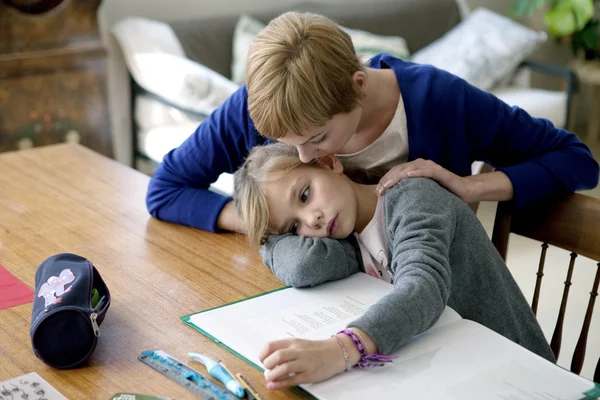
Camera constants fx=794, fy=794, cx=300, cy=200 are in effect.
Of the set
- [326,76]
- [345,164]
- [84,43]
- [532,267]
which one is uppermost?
[326,76]

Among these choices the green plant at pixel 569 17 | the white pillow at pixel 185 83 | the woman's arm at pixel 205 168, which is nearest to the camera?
the woman's arm at pixel 205 168

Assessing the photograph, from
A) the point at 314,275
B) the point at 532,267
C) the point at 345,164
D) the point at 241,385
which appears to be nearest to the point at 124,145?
the point at 532,267

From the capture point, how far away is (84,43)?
10.6 ft

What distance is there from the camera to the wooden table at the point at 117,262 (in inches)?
42.9

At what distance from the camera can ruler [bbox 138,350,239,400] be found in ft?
3.35

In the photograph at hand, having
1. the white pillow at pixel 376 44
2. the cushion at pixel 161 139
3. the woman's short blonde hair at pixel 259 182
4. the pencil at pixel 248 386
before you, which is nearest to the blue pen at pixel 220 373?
the pencil at pixel 248 386

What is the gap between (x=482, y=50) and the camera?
4.29 meters

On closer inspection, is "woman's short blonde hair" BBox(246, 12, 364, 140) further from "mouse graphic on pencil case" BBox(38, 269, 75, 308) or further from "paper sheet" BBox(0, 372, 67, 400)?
"paper sheet" BBox(0, 372, 67, 400)

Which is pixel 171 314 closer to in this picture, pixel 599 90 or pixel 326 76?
pixel 326 76

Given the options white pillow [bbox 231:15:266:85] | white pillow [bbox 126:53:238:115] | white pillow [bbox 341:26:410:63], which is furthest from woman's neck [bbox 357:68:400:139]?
white pillow [bbox 341:26:410:63]

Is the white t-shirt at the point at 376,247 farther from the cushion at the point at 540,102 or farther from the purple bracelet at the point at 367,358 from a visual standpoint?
the cushion at the point at 540,102

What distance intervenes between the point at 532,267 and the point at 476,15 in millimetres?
1826

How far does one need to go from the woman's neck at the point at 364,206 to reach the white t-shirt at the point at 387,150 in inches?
4.2

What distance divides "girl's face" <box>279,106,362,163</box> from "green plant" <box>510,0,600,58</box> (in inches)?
145
